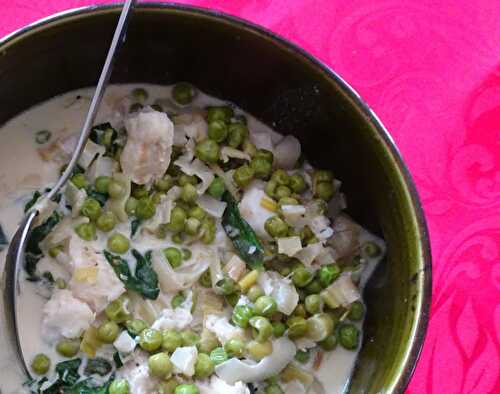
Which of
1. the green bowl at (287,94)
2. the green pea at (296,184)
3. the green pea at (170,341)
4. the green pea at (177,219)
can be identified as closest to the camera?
the green bowl at (287,94)

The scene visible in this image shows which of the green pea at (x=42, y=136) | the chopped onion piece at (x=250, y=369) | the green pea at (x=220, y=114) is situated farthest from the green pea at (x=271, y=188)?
the green pea at (x=42, y=136)

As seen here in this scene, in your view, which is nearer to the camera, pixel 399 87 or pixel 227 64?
pixel 227 64

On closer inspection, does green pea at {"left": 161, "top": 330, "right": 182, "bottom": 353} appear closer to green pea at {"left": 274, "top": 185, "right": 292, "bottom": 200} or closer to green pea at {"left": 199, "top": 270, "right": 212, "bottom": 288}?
green pea at {"left": 199, "top": 270, "right": 212, "bottom": 288}

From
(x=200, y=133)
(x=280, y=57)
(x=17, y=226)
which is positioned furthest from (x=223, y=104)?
(x=17, y=226)

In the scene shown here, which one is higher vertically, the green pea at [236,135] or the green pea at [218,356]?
the green pea at [236,135]

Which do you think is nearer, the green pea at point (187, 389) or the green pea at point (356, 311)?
the green pea at point (187, 389)

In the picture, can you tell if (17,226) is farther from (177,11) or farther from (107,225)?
(177,11)

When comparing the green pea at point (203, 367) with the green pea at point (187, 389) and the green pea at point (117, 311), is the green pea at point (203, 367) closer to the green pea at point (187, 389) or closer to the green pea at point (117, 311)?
the green pea at point (187, 389)
